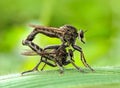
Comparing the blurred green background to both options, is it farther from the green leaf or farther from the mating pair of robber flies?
the green leaf

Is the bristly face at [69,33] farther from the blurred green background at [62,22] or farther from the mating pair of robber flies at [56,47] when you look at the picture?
the blurred green background at [62,22]

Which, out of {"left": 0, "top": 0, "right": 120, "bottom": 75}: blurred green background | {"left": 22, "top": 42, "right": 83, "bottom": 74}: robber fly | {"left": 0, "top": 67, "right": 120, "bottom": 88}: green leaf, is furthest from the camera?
{"left": 0, "top": 0, "right": 120, "bottom": 75}: blurred green background

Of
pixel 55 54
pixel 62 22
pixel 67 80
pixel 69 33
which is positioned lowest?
pixel 67 80

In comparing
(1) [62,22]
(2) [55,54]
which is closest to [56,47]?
(2) [55,54]

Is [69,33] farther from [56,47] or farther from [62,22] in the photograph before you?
[62,22]

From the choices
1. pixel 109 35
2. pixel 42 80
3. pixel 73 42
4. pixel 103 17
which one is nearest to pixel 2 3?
pixel 103 17

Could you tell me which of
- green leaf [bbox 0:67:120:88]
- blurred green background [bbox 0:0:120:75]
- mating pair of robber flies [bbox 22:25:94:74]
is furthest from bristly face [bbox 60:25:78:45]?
blurred green background [bbox 0:0:120:75]

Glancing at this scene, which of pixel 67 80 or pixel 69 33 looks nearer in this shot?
pixel 67 80
